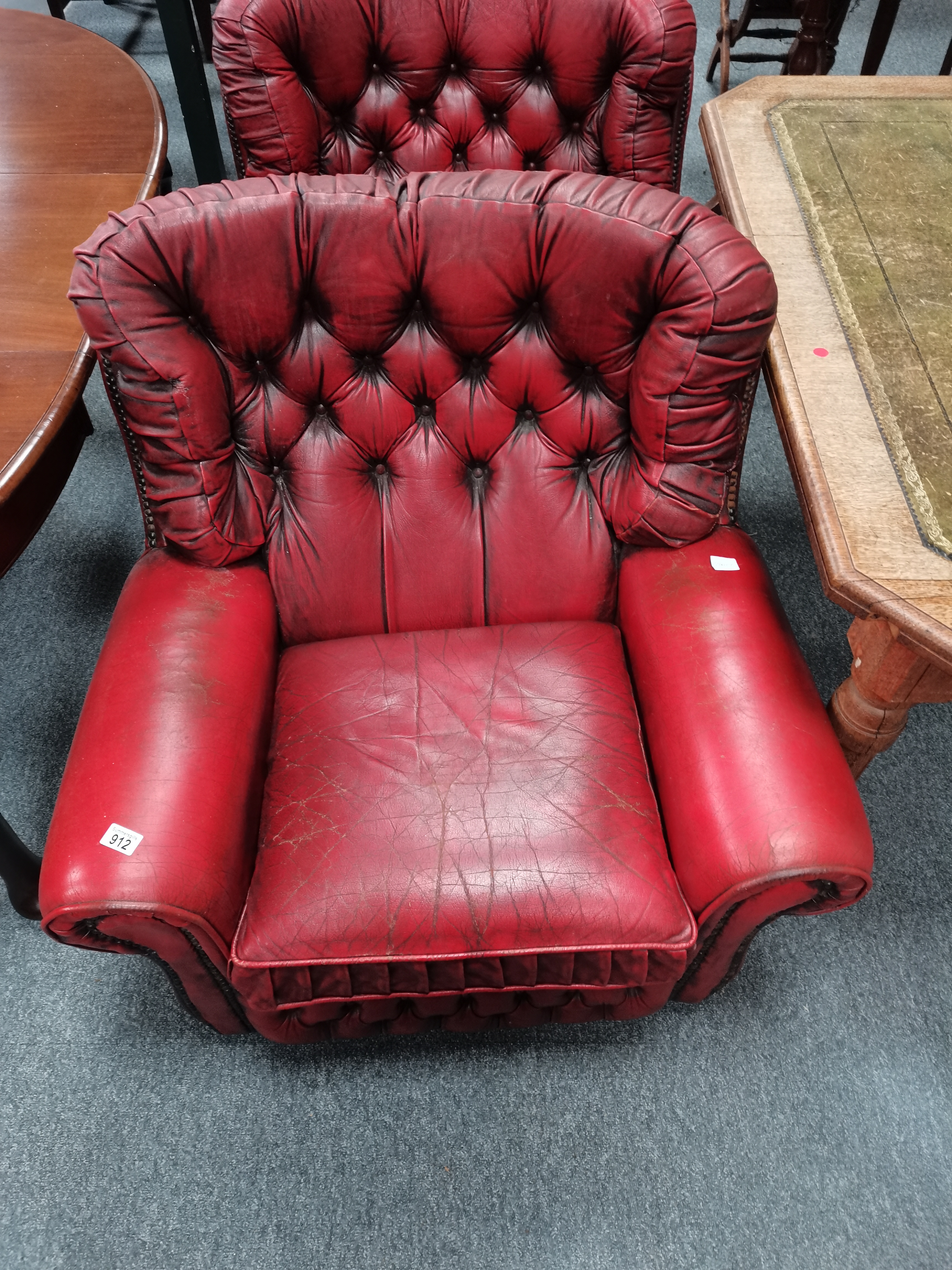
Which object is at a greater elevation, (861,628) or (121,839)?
(861,628)

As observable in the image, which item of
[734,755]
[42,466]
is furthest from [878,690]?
[42,466]

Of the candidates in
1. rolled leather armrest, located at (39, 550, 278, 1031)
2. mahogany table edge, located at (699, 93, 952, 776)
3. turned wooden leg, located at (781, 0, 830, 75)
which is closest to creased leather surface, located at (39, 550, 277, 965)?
rolled leather armrest, located at (39, 550, 278, 1031)

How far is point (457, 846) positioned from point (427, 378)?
0.70 metres

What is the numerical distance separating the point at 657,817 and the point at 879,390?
69cm

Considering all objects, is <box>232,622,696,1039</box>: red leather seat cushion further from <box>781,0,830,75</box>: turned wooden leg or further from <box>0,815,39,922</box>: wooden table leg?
<box>781,0,830,75</box>: turned wooden leg

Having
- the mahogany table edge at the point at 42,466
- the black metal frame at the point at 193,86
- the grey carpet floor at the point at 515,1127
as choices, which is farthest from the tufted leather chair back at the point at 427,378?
the black metal frame at the point at 193,86

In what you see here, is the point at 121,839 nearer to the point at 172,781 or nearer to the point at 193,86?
the point at 172,781

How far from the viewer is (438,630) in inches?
56.0

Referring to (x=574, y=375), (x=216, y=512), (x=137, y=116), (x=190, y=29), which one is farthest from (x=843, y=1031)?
(x=190, y=29)

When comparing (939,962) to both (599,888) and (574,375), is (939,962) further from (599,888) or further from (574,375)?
(574,375)

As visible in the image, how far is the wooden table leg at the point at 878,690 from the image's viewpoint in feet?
3.88

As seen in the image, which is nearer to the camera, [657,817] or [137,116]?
[657,817]

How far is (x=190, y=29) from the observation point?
2.10 meters

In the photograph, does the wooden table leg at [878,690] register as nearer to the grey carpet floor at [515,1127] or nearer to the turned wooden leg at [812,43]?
the grey carpet floor at [515,1127]
